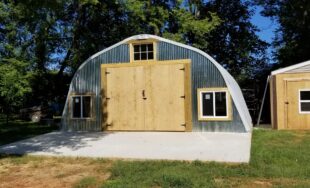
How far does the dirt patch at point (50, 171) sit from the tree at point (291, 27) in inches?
730

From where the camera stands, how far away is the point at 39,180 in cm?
830

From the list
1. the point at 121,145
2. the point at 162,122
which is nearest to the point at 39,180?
the point at 121,145

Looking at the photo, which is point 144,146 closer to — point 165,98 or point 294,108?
point 165,98

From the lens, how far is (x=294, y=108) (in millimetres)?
16359

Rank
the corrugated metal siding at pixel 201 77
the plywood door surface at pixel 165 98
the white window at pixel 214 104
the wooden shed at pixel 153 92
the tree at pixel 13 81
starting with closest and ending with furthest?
the corrugated metal siding at pixel 201 77, the white window at pixel 214 104, the wooden shed at pixel 153 92, the plywood door surface at pixel 165 98, the tree at pixel 13 81

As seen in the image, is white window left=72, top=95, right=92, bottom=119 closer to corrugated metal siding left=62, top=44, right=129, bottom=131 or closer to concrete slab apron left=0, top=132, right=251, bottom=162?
corrugated metal siding left=62, top=44, right=129, bottom=131

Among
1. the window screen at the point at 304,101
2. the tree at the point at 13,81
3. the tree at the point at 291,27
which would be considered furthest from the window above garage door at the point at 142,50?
the tree at the point at 291,27

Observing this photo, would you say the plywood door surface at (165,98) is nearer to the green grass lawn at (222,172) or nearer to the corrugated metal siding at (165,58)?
the corrugated metal siding at (165,58)

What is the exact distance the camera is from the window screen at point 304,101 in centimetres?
1625

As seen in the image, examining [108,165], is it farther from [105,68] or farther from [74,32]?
[74,32]

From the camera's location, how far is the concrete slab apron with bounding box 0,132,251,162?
10516mm

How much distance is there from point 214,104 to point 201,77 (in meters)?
1.09

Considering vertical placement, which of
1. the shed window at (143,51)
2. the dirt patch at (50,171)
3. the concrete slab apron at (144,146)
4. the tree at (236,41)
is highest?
the tree at (236,41)

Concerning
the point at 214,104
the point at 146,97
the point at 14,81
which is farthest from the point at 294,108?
the point at 14,81
